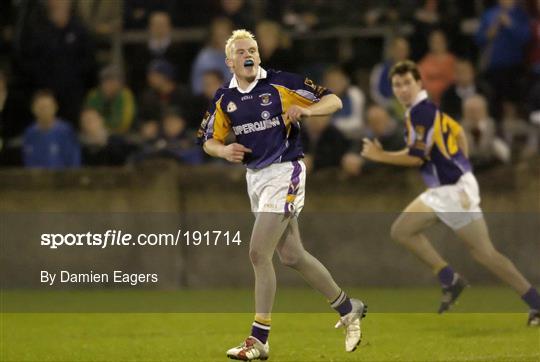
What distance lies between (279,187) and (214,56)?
308 inches

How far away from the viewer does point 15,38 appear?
17.8 meters

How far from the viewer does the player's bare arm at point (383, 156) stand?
11.9m

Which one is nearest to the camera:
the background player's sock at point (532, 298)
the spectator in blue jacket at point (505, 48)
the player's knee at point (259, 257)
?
the player's knee at point (259, 257)

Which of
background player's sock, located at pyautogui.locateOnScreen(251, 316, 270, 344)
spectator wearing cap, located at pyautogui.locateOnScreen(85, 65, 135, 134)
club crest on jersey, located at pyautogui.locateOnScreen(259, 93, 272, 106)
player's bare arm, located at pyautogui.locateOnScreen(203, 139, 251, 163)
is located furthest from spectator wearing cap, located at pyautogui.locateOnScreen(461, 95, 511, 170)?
background player's sock, located at pyautogui.locateOnScreen(251, 316, 270, 344)

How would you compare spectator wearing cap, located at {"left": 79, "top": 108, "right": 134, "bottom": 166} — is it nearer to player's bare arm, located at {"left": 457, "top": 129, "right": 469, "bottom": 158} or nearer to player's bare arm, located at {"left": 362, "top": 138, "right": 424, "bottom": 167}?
player's bare arm, located at {"left": 362, "top": 138, "right": 424, "bottom": 167}

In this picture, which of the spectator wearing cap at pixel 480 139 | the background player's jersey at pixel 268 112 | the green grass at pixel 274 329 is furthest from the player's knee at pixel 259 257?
the spectator wearing cap at pixel 480 139

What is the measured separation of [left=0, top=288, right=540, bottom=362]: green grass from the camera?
10.4m

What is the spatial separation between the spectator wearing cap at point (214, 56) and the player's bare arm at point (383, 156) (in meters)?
5.50

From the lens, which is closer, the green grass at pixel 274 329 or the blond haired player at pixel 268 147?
the blond haired player at pixel 268 147

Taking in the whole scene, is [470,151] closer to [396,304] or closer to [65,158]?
[396,304]

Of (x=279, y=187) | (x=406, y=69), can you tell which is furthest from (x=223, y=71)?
(x=279, y=187)

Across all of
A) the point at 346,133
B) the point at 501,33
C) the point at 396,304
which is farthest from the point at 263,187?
the point at 501,33

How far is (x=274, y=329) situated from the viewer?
1205cm

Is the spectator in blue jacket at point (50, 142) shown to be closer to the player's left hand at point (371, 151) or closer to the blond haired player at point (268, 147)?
the player's left hand at point (371, 151)
